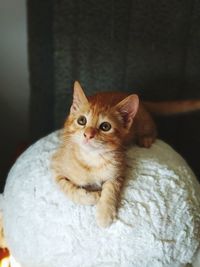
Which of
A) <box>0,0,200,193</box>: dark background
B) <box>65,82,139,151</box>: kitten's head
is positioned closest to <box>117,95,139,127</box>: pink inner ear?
<box>65,82,139,151</box>: kitten's head

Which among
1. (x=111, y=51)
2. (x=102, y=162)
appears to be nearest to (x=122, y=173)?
(x=102, y=162)

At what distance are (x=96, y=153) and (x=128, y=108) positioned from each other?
13 cm

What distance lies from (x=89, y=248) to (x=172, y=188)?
0.24 metres

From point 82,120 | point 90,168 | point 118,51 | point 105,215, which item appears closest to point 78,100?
point 82,120

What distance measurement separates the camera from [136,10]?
53.0 inches

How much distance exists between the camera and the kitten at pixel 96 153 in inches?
38.1

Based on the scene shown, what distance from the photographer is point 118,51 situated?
1410 mm

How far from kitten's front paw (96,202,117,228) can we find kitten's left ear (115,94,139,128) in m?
0.20

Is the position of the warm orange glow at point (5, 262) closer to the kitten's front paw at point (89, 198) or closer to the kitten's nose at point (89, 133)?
the kitten's front paw at point (89, 198)

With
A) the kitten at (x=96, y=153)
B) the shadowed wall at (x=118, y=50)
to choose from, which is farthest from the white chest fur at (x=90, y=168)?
the shadowed wall at (x=118, y=50)

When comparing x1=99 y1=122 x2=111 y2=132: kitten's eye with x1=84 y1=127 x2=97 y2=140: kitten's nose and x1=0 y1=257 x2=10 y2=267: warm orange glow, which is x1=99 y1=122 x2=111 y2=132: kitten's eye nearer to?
x1=84 y1=127 x2=97 y2=140: kitten's nose

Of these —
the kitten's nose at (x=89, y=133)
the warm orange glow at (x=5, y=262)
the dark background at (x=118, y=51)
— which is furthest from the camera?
the dark background at (x=118, y=51)

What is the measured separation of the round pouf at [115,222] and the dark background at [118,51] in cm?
41

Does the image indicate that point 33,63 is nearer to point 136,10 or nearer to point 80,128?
point 136,10
